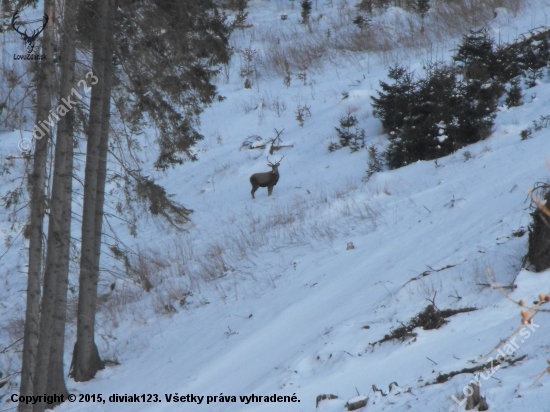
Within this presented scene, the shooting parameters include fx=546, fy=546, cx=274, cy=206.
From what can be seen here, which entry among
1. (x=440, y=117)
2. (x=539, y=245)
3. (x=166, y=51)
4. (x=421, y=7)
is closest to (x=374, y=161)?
(x=440, y=117)

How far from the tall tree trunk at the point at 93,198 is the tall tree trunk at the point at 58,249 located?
0.51m

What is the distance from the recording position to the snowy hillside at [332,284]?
468cm

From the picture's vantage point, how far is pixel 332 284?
23.8ft

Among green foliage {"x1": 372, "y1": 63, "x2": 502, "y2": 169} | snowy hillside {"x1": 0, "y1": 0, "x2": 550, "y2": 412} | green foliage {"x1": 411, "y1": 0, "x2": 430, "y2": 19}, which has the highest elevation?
green foliage {"x1": 411, "y1": 0, "x2": 430, "y2": 19}

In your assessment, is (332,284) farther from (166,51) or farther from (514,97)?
(514,97)

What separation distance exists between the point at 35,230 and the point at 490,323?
5207 millimetres

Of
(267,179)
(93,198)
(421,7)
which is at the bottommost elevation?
(93,198)

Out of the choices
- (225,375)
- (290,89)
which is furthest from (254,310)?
(290,89)

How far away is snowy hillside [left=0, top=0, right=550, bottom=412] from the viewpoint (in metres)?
4.68

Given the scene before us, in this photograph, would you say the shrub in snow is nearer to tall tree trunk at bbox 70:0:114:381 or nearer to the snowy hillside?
the snowy hillside

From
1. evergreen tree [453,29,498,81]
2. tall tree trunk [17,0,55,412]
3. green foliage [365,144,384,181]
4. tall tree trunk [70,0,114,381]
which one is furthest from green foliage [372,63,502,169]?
tall tree trunk [17,0,55,412]

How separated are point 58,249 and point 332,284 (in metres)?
3.67

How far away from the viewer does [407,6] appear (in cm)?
2212

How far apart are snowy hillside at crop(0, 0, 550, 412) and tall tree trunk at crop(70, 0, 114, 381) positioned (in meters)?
0.39
